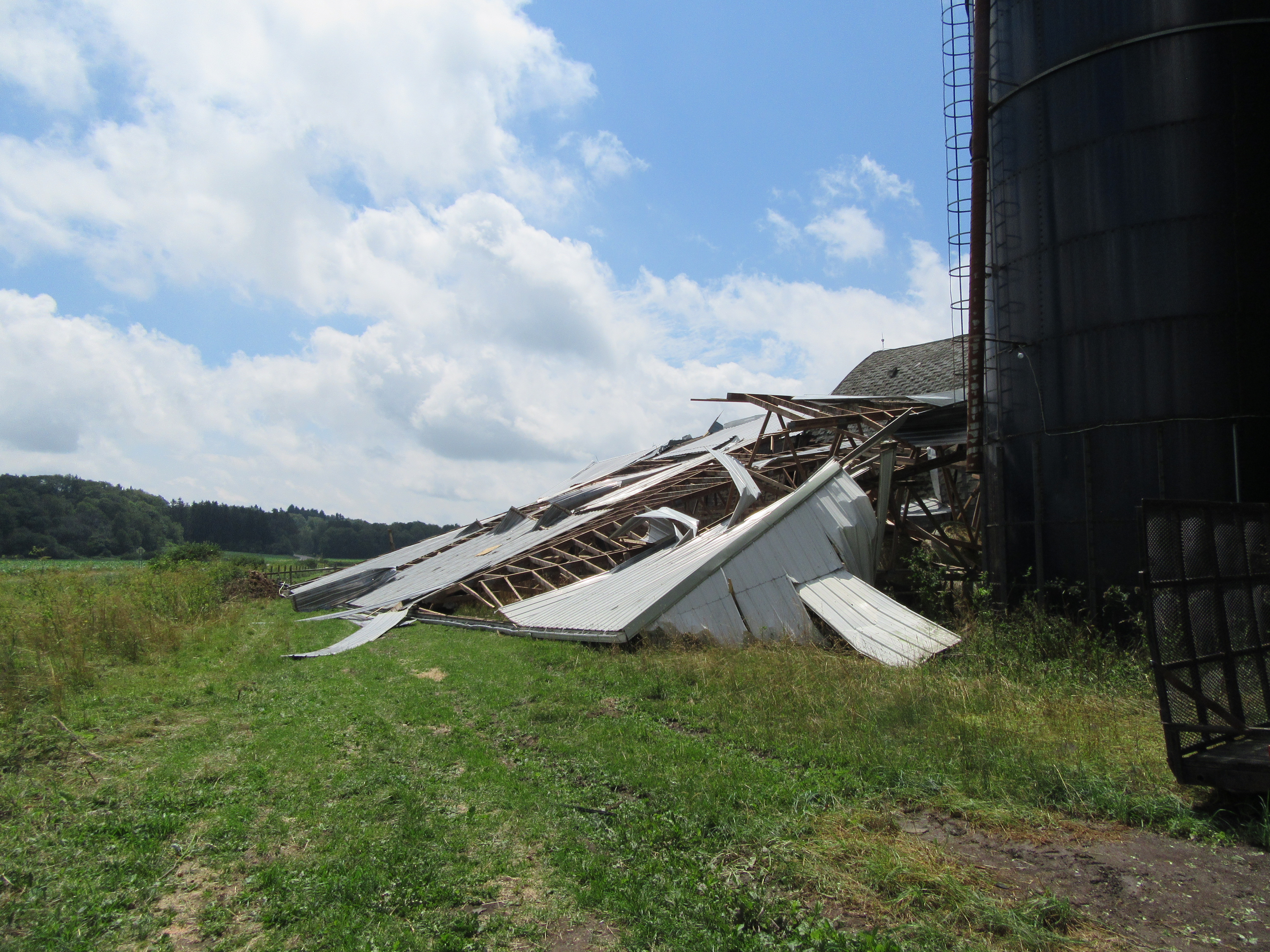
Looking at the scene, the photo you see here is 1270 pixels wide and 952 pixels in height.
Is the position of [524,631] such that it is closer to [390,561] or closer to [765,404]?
[765,404]

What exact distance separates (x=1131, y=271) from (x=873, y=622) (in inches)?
232

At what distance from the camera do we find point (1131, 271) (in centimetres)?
1034

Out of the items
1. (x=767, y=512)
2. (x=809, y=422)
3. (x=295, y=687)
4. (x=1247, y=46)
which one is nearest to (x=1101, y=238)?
(x=1247, y=46)

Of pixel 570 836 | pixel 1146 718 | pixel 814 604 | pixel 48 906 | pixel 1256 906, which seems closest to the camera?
pixel 1256 906

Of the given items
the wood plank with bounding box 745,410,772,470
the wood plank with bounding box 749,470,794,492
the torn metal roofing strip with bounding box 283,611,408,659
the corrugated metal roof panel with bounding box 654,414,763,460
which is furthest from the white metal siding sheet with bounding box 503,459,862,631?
the corrugated metal roof panel with bounding box 654,414,763,460

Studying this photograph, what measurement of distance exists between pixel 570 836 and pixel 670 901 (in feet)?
3.42

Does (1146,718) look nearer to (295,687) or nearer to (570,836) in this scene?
(570,836)

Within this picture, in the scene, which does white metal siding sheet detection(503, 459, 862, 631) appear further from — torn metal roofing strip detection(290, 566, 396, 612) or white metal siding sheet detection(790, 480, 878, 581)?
torn metal roofing strip detection(290, 566, 396, 612)

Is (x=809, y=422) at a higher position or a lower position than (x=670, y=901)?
higher

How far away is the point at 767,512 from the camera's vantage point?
1352 cm

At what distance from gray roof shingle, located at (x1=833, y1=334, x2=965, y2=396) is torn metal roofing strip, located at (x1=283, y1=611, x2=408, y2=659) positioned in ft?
51.3

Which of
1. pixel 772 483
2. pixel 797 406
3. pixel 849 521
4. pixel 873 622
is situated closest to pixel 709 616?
pixel 873 622

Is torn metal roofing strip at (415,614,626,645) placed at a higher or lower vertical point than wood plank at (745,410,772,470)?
lower

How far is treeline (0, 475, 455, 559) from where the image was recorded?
62.3 m
